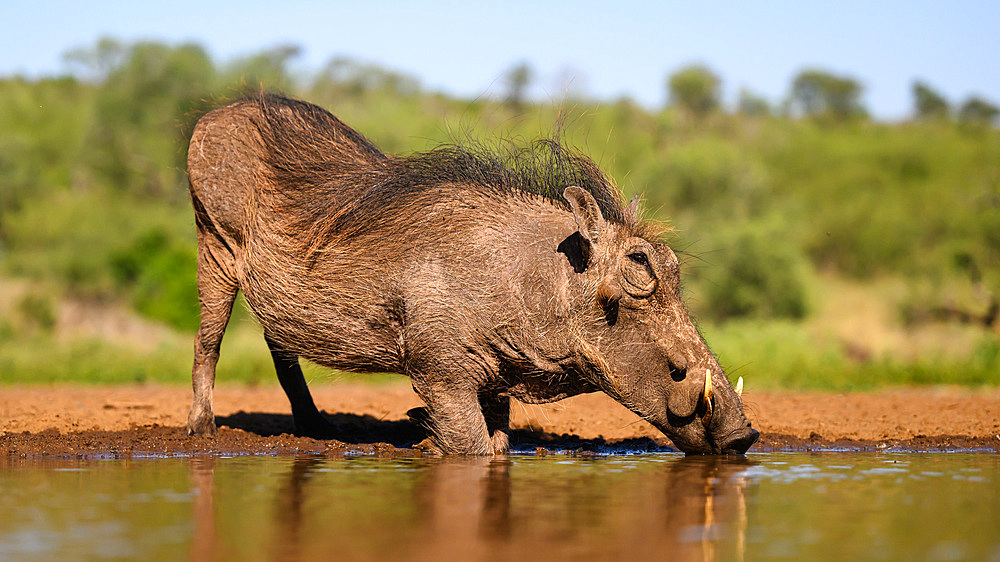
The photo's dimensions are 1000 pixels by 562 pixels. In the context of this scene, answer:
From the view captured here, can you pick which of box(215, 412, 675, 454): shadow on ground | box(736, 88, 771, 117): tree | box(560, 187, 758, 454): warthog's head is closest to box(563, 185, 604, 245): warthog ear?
box(560, 187, 758, 454): warthog's head

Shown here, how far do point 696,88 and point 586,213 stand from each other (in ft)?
150

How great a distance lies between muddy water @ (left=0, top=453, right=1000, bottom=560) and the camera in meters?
3.76

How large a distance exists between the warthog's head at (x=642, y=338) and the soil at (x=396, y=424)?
80cm

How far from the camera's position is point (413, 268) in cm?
647

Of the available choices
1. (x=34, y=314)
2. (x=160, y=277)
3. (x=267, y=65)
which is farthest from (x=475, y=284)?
(x=267, y=65)

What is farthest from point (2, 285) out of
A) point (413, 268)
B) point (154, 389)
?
point (413, 268)

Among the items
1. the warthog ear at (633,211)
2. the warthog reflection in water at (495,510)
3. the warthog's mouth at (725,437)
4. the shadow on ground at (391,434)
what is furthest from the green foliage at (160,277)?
the warthog's mouth at (725,437)

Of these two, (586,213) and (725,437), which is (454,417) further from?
(725,437)

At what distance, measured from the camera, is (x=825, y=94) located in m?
67.9

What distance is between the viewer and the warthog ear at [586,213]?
6.23 m

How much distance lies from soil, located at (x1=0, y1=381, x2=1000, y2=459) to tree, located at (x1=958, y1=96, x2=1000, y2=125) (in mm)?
55175

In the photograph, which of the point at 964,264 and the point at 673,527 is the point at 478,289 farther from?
the point at 964,264

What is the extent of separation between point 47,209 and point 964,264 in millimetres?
21167

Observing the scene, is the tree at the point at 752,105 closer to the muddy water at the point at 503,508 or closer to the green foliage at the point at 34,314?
the green foliage at the point at 34,314
